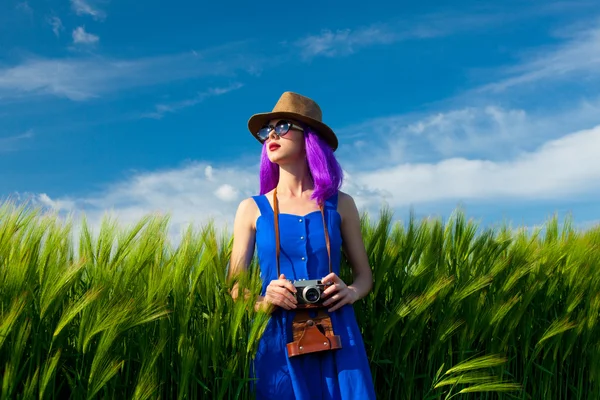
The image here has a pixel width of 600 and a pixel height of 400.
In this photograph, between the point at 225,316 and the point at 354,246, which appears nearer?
the point at 225,316

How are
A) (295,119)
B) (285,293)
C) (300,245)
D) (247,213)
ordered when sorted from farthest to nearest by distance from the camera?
(295,119)
(247,213)
(300,245)
(285,293)

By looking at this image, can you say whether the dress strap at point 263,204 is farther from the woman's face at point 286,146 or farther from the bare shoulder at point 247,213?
the woman's face at point 286,146

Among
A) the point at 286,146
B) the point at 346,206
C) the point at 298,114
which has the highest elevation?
the point at 298,114

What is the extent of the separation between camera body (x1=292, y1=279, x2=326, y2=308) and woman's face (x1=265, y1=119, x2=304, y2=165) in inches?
21.3

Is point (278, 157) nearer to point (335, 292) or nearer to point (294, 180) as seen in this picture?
point (294, 180)

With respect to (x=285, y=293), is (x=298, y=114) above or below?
above

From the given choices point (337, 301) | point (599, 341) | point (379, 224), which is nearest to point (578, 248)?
point (599, 341)

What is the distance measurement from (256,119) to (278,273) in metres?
0.70

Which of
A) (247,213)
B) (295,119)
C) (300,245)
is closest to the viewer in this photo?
(300,245)

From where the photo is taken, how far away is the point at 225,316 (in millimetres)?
2410

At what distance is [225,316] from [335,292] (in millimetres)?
418

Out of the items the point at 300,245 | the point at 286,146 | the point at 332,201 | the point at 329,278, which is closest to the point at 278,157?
the point at 286,146

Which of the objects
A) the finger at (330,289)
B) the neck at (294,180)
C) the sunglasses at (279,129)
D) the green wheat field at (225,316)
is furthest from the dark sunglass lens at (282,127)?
the finger at (330,289)

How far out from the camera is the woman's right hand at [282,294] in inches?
92.0
